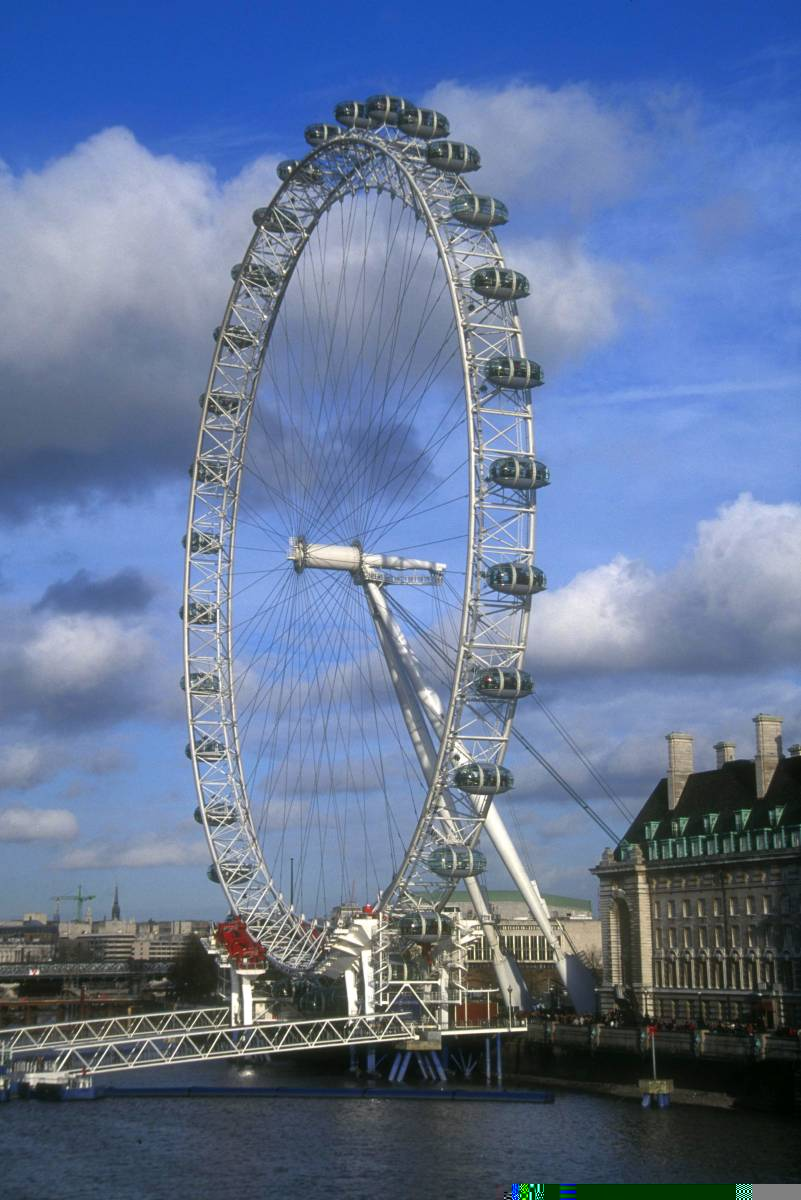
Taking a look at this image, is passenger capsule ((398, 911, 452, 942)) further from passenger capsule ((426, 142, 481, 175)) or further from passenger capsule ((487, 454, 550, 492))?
passenger capsule ((426, 142, 481, 175))

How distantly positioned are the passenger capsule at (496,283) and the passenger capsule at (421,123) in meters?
5.87

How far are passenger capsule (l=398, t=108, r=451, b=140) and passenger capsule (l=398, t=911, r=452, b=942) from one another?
100 ft

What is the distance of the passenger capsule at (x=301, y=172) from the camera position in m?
68.8

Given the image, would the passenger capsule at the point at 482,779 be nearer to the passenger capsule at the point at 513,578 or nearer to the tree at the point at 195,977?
the passenger capsule at the point at 513,578

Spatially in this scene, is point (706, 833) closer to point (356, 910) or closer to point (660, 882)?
point (660, 882)

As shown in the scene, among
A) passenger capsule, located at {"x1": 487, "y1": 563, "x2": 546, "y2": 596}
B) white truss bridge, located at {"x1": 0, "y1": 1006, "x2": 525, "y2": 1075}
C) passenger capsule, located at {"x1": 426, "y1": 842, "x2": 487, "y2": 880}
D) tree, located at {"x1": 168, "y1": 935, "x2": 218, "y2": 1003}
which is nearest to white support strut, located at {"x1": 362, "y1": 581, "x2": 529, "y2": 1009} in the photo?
white truss bridge, located at {"x1": 0, "y1": 1006, "x2": 525, "y2": 1075}

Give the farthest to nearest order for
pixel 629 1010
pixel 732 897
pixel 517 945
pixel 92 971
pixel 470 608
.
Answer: pixel 92 971, pixel 517 945, pixel 629 1010, pixel 732 897, pixel 470 608

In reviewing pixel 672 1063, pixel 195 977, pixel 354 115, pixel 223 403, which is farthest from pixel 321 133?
pixel 195 977

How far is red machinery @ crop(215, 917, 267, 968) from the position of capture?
245 feet

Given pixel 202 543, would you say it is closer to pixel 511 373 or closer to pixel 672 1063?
pixel 511 373

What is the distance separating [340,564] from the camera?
70.0 m

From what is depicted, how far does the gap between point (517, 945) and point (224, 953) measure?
166ft

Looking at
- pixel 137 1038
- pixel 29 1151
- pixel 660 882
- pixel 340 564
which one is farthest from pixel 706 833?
pixel 29 1151

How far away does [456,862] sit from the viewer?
208ft
